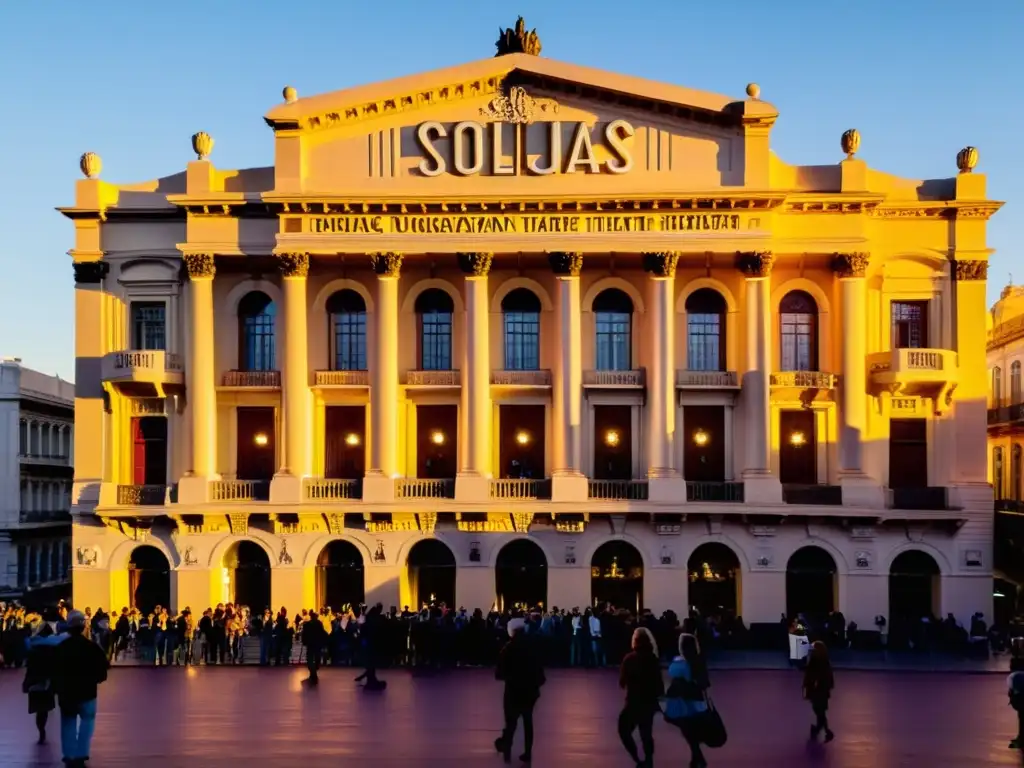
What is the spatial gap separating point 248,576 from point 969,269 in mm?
26639

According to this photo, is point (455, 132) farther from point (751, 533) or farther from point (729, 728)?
point (729, 728)

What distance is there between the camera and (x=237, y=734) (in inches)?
739

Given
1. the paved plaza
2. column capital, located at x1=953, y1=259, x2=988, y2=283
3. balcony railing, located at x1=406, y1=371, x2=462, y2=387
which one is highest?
column capital, located at x1=953, y1=259, x2=988, y2=283

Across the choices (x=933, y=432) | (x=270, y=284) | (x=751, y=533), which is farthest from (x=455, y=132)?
(x=933, y=432)

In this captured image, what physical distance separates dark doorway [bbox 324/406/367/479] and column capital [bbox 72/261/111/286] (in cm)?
924

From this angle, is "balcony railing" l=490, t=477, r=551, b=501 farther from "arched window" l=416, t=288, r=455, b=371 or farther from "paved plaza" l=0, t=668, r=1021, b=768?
"paved plaza" l=0, t=668, r=1021, b=768

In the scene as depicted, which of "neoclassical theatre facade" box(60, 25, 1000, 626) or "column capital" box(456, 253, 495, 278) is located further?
"column capital" box(456, 253, 495, 278)

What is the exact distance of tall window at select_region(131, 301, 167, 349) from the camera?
1480 inches

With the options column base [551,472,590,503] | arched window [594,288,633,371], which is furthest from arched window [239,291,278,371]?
arched window [594,288,633,371]

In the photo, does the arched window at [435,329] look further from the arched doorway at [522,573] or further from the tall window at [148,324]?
the tall window at [148,324]

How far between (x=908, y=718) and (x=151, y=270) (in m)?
28.3

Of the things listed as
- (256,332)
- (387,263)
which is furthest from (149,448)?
(387,263)

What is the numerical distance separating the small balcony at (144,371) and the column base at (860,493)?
74.8 feet

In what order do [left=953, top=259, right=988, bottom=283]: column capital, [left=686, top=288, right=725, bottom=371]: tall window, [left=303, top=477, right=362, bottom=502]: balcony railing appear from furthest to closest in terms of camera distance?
[left=686, top=288, right=725, bottom=371]: tall window
[left=953, top=259, right=988, bottom=283]: column capital
[left=303, top=477, right=362, bottom=502]: balcony railing
